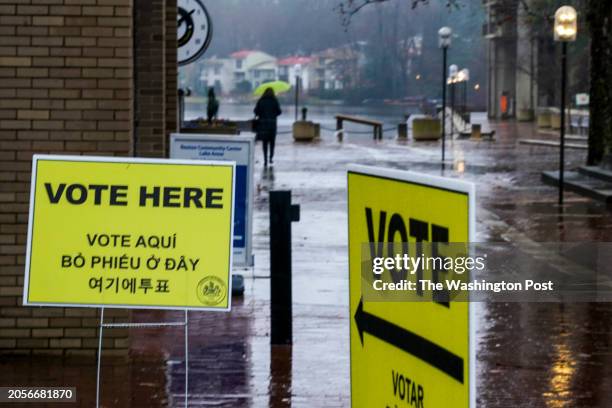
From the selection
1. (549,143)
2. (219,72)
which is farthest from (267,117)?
(219,72)

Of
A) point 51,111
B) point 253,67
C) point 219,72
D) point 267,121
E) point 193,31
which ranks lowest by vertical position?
point 267,121

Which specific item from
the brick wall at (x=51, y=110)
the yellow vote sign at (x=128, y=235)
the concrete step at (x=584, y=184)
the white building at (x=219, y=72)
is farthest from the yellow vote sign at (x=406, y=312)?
the white building at (x=219, y=72)

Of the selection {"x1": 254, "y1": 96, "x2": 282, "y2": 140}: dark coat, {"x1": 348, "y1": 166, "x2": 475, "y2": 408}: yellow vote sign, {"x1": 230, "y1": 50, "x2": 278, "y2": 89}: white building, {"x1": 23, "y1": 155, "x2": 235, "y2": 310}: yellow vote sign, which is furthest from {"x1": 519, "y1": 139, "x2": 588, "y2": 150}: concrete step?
{"x1": 230, "y1": 50, "x2": 278, "y2": 89}: white building

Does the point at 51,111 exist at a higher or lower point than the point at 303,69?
lower

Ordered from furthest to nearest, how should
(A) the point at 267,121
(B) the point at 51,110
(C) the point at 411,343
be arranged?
(A) the point at 267,121, (B) the point at 51,110, (C) the point at 411,343

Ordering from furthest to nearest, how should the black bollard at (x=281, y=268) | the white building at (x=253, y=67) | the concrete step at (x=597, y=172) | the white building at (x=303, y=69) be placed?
1. the white building at (x=253, y=67)
2. the white building at (x=303, y=69)
3. the concrete step at (x=597, y=172)
4. the black bollard at (x=281, y=268)

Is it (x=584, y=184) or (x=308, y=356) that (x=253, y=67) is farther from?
(x=308, y=356)

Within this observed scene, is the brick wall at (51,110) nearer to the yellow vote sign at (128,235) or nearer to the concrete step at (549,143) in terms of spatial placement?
the yellow vote sign at (128,235)

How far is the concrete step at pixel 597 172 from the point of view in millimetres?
26344

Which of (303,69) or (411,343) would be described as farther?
(303,69)

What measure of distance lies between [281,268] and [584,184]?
1593cm

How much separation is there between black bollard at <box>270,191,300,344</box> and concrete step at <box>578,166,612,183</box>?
16533mm

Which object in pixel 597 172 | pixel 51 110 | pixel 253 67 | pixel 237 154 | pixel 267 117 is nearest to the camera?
pixel 51 110

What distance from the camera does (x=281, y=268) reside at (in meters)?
10.6
